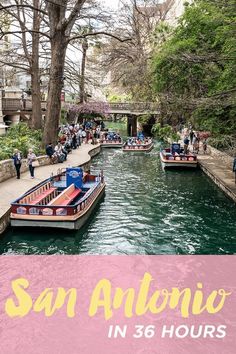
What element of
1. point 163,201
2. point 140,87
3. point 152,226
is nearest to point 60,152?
point 163,201

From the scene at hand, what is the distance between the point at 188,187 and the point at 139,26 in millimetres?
30996

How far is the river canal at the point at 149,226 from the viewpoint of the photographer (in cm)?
1260

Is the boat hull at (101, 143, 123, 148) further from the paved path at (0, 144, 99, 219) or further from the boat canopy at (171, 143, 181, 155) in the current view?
the paved path at (0, 144, 99, 219)

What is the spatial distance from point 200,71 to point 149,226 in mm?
10687

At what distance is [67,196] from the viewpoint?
1566cm

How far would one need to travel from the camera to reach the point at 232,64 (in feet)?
55.6

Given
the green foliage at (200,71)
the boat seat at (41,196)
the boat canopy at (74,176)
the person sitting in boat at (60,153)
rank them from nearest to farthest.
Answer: the boat seat at (41,196) → the boat canopy at (74,176) → the green foliage at (200,71) → the person sitting in boat at (60,153)

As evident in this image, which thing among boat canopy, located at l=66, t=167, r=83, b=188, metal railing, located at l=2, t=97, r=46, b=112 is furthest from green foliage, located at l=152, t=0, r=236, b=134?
metal railing, located at l=2, t=97, r=46, b=112

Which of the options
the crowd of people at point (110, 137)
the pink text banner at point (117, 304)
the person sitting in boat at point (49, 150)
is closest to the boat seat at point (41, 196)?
the pink text banner at point (117, 304)

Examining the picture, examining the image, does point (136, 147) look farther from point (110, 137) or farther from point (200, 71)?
point (200, 71)

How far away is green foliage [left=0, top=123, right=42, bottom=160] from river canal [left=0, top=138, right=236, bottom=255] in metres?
5.24

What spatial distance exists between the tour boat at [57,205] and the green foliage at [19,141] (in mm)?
4918

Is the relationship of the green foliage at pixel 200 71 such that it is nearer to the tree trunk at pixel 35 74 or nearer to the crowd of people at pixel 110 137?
the tree trunk at pixel 35 74

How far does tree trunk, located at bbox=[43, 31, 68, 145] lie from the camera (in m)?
23.3
